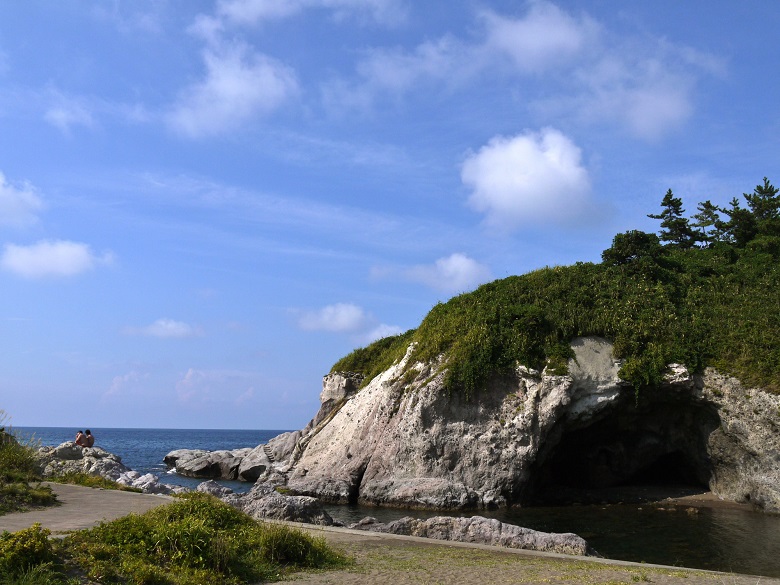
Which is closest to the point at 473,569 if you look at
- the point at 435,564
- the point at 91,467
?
the point at 435,564

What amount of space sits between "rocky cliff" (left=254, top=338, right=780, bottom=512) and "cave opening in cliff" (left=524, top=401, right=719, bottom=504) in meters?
0.08

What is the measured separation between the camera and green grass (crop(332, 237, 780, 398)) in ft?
121

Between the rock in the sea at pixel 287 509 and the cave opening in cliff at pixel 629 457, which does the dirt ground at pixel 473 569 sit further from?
the cave opening in cliff at pixel 629 457

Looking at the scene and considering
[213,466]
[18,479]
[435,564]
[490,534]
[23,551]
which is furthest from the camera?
[213,466]

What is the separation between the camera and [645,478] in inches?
1662

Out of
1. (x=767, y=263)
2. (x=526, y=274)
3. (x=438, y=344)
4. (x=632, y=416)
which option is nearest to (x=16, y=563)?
(x=438, y=344)

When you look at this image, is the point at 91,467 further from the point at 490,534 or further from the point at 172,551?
the point at 172,551

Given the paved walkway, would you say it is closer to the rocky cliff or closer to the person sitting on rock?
the rocky cliff

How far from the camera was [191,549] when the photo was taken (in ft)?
42.5

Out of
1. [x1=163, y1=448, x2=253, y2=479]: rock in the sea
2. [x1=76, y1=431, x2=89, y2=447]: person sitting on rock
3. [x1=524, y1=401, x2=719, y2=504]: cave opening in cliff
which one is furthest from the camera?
[x1=163, y1=448, x2=253, y2=479]: rock in the sea

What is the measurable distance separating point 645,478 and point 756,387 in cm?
1115

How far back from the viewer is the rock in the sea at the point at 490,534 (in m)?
18.8

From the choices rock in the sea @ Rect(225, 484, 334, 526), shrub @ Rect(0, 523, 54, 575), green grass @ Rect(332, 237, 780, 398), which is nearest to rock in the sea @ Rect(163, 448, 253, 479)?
green grass @ Rect(332, 237, 780, 398)

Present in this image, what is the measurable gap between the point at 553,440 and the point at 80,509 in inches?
1071
